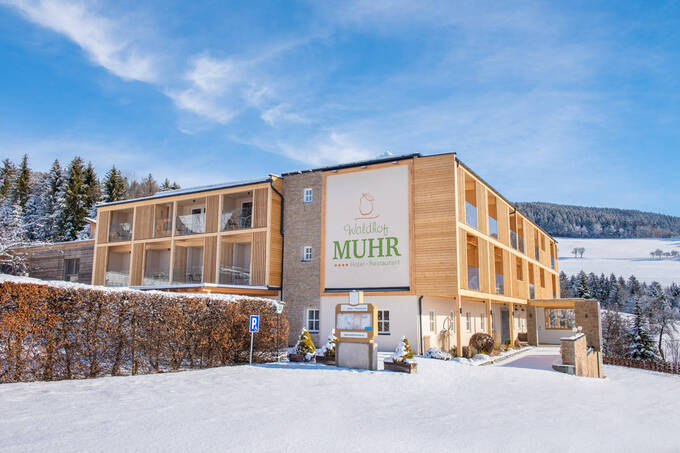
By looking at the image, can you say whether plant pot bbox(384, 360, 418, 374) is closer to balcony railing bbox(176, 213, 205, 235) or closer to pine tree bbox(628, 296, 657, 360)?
balcony railing bbox(176, 213, 205, 235)

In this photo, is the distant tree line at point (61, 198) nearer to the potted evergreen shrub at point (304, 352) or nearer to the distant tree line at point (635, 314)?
the potted evergreen shrub at point (304, 352)

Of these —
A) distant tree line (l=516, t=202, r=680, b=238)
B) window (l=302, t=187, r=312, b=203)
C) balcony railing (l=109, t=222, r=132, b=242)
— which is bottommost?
balcony railing (l=109, t=222, r=132, b=242)

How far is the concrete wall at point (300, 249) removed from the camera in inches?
888

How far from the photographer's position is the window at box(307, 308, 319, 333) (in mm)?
22266

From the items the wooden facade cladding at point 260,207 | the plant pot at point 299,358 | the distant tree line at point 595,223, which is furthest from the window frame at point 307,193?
the distant tree line at point 595,223

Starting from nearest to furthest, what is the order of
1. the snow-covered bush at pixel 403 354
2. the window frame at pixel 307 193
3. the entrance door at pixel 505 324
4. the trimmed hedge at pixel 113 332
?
the trimmed hedge at pixel 113 332 < the snow-covered bush at pixel 403 354 < the window frame at pixel 307 193 < the entrance door at pixel 505 324

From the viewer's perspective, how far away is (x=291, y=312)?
22875 millimetres

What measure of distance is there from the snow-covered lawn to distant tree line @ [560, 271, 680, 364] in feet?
103

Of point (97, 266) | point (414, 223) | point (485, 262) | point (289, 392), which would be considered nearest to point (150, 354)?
point (289, 392)

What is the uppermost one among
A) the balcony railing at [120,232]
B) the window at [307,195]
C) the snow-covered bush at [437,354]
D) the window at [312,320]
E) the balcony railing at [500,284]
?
the window at [307,195]

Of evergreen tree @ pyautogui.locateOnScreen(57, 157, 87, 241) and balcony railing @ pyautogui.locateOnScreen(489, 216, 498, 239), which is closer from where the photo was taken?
balcony railing @ pyautogui.locateOnScreen(489, 216, 498, 239)

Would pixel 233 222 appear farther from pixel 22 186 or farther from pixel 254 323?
pixel 22 186

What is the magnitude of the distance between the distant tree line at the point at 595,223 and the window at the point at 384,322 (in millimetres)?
135487

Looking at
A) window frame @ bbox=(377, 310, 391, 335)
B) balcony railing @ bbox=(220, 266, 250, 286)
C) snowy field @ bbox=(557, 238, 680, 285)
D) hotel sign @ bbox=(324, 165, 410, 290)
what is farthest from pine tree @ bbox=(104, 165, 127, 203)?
snowy field @ bbox=(557, 238, 680, 285)
